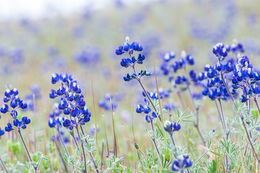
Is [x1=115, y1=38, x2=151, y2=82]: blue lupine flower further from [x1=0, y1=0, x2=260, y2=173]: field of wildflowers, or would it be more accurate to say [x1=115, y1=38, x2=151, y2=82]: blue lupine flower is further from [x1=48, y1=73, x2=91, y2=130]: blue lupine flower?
[x1=48, y1=73, x2=91, y2=130]: blue lupine flower

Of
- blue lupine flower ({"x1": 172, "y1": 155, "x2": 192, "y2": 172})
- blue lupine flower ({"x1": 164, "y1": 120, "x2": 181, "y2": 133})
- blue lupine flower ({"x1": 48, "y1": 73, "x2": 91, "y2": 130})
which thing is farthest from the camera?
blue lupine flower ({"x1": 48, "y1": 73, "x2": 91, "y2": 130})

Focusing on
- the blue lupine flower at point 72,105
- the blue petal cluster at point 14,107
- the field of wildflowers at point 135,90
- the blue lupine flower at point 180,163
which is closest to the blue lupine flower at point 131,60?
the field of wildflowers at point 135,90

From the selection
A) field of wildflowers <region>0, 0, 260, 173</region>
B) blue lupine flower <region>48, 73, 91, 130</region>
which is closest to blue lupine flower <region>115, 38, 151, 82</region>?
field of wildflowers <region>0, 0, 260, 173</region>

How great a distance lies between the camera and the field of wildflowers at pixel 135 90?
7.90 ft

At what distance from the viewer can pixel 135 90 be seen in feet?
31.4

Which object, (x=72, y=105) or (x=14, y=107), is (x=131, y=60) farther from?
(x=14, y=107)

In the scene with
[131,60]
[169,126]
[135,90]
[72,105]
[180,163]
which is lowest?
[180,163]

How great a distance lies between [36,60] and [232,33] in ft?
33.9

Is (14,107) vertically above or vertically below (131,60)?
below

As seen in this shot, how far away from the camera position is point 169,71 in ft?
13.2

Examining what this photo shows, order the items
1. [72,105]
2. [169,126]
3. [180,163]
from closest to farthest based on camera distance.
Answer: [180,163] → [169,126] → [72,105]

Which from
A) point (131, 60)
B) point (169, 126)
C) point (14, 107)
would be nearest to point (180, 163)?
point (169, 126)

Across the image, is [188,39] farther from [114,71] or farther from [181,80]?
[181,80]

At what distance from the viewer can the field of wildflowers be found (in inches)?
94.8
